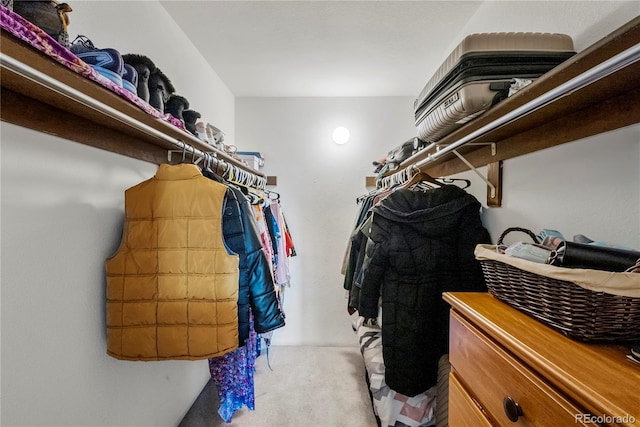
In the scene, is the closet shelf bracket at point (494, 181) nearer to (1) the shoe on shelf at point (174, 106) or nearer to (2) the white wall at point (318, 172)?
(1) the shoe on shelf at point (174, 106)

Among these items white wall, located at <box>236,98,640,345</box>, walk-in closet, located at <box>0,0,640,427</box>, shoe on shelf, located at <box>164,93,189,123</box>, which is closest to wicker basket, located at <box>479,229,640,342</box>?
walk-in closet, located at <box>0,0,640,427</box>

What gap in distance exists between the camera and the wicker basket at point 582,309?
0.48 metres

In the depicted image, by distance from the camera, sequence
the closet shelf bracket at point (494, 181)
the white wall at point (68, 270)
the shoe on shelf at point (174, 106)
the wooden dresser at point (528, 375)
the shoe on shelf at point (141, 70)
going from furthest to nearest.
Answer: the shoe on shelf at point (174, 106) → the closet shelf bracket at point (494, 181) → the shoe on shelf at point (141, 70) → the white wall at point (68, 270) → the wooden dresser at point (528, 375)

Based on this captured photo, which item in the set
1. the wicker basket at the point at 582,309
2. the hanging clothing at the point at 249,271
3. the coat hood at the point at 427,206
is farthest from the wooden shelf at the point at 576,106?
the hanging clothing at the point at 249,271

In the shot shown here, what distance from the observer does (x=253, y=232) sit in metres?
1.14

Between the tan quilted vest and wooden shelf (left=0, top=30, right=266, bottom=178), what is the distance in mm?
315

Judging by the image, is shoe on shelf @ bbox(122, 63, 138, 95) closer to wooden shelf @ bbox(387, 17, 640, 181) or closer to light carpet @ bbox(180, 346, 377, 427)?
wooden shelf @ bbox(387, 17, 640, 181)

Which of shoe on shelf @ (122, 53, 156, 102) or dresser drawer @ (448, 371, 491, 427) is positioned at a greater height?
shoe on shelf @ (122, 53, 156, 102)

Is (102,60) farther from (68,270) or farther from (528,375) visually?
(528,375)

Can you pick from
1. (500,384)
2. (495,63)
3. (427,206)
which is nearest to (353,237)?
(427,206)

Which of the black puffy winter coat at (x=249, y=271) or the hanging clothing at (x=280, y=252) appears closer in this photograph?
the black puffy winter coat at (x=249, y=271)

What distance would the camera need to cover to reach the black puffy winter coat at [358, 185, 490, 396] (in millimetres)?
1203

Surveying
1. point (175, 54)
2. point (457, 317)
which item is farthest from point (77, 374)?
point (175, 54)

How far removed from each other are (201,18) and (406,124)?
6.26ft
